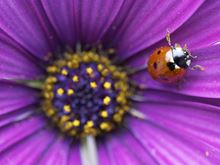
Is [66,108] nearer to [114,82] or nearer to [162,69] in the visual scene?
[114,82]

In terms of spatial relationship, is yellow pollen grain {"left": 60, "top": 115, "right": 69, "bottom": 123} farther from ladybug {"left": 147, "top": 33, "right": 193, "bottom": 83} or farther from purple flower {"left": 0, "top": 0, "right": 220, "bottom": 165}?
ladybug {"left": 147, "top": 33, "right": 193, "bottom": 83}

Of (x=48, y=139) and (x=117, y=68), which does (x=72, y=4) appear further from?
(x=48, y=139)

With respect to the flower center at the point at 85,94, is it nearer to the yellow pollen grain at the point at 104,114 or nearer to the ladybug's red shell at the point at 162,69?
the yellow pollen grain at the point at 104,114

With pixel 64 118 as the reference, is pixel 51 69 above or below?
above

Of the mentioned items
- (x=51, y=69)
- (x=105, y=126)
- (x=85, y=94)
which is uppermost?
(x=51, y=69)

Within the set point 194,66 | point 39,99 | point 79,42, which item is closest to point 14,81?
point 39,99

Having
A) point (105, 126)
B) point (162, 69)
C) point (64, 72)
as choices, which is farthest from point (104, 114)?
point (162, 69)

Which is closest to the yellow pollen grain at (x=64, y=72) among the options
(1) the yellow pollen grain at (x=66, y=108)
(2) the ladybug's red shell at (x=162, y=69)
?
(1) the yellow pollen grain at (x=66, y=108)
